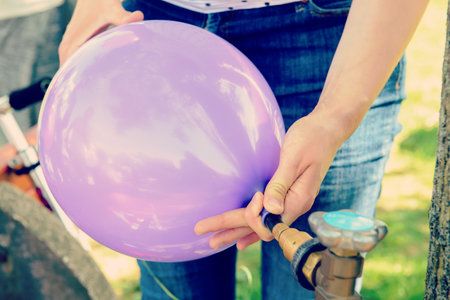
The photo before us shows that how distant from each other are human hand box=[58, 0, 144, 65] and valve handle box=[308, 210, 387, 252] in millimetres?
786

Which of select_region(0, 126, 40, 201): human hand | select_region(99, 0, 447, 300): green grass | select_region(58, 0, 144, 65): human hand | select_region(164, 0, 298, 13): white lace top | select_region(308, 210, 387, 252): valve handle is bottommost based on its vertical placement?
select_region(99, 0, 447, 300): green grass

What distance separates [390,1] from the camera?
97 cm

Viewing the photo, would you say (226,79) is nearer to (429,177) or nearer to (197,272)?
(197,272)

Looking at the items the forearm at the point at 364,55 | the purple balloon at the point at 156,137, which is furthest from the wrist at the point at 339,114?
the purple balloon at the point at 156,137

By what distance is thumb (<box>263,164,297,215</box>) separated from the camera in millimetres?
915

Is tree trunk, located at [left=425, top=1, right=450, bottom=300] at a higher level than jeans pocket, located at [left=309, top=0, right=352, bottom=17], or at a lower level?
lower

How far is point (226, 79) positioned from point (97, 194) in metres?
0.37

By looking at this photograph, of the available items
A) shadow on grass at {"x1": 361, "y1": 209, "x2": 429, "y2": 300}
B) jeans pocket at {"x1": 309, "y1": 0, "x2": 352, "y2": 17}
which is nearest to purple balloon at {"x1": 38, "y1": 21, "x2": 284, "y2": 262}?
jeans pocket at {"x1": 309, "y1": 0, "x2": 352, "y2": 17}

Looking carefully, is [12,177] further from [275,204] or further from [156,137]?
[275,204]

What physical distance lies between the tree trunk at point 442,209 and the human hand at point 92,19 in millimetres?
790

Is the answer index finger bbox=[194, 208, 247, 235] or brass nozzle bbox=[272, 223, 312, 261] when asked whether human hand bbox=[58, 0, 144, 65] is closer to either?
index finger bbox=[194, 208, 247, 235]

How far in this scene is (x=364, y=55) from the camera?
1012 mm

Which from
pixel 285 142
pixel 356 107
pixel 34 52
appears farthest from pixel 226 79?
pixel 34 52

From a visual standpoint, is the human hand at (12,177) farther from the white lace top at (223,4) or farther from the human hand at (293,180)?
the human hand at (293,180)
